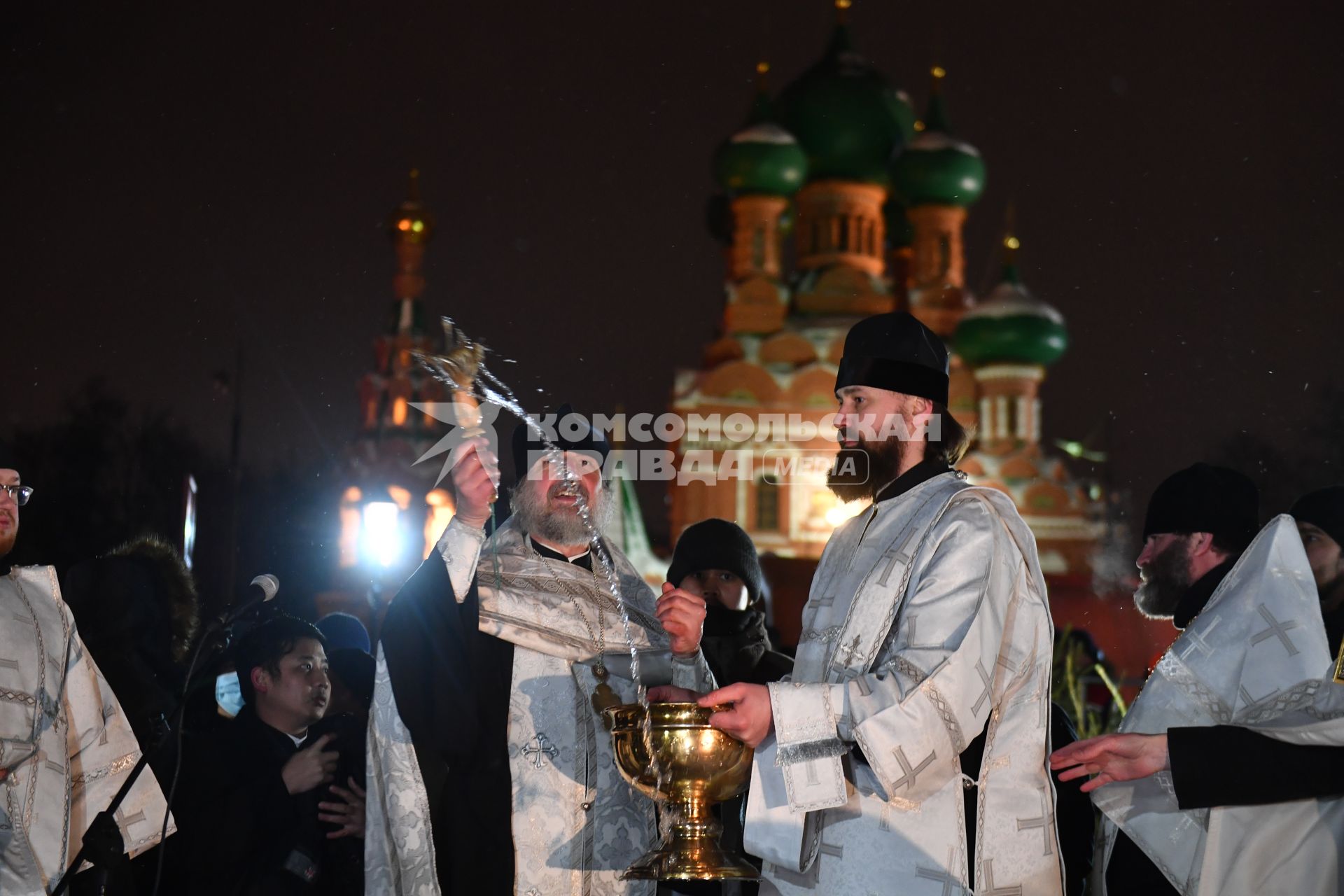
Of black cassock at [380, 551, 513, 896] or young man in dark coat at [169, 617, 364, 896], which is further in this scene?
young man in dark coat at [169, 617, 364, 896]

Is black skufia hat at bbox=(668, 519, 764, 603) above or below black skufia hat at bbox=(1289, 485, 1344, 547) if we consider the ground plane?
below

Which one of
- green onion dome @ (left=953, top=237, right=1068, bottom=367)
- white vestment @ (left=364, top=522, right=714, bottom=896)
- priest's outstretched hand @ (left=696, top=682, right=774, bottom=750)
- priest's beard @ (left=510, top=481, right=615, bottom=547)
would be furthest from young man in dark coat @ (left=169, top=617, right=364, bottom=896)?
green onion dome @ (left=953, top=237, right=1068, bottom=367)

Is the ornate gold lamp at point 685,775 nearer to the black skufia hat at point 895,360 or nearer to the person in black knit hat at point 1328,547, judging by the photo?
the black skufia hat at point 895,360

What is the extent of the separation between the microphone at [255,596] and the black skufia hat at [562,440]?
896 millimetres

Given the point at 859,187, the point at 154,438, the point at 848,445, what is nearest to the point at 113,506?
the point at 154,438

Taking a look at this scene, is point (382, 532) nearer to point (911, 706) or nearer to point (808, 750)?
point (808, 750)

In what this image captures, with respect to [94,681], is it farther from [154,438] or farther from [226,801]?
[154,438]

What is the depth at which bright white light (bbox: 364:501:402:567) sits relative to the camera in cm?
877

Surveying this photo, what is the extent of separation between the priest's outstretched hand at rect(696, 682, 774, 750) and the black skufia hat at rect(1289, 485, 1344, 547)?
1.60 m

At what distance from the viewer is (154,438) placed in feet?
57.1

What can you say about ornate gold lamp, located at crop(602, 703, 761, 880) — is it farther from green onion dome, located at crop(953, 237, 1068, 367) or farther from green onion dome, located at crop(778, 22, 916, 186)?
green onion dome, located at crop(778, 22, 916, 186)

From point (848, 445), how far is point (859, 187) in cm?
3313

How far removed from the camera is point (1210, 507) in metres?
4.14

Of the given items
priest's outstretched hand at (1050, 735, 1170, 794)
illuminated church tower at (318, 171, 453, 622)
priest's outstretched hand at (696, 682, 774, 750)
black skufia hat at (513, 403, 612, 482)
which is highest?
illuminated church tower at (318, 171, 453, 622)
